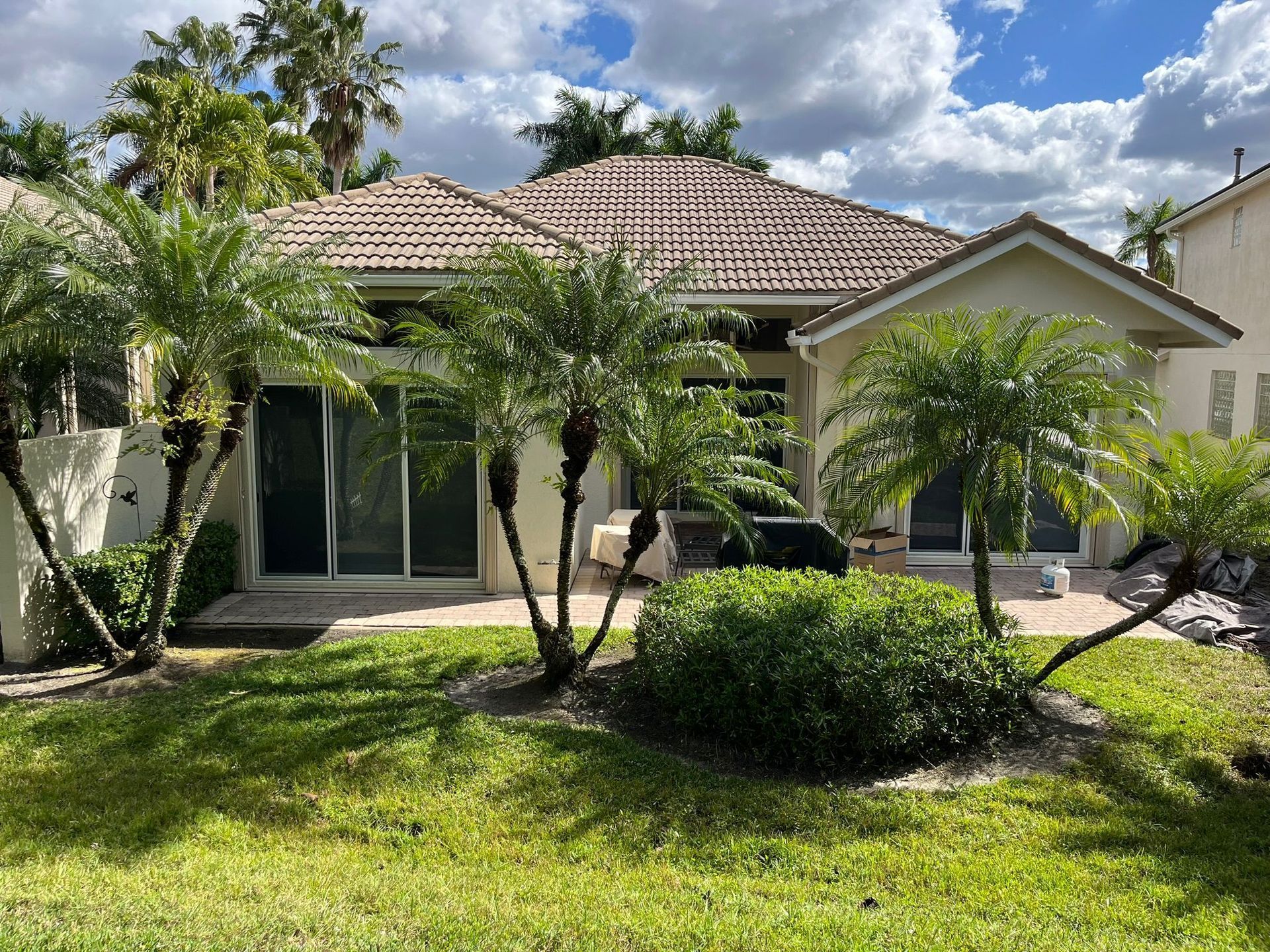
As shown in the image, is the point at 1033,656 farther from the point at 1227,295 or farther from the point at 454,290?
the point at 1227,295

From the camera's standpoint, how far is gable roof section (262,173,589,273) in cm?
1147

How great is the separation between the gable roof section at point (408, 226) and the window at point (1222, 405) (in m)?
14.0

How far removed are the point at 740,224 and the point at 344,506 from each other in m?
8.61

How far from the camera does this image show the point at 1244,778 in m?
6.68

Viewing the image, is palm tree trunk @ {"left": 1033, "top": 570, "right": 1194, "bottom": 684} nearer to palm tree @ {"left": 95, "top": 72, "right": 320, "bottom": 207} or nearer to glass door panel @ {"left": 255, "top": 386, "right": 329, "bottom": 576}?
glass door panel @ {"left": 255, "top": 386, "right": 329, "bottom": 576}

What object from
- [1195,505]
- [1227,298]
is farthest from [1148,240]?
[1195,505]

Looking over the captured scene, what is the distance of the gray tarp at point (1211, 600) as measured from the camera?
10266 millimetres

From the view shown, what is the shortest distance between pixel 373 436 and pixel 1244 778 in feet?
25.9

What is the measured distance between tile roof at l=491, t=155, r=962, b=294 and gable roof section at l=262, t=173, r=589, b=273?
1923mm

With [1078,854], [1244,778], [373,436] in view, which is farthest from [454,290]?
[1244,778]

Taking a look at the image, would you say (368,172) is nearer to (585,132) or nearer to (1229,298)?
(585,132)

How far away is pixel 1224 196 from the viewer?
1764cm

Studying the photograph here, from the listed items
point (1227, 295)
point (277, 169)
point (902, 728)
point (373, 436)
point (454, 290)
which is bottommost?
point (902, 728)

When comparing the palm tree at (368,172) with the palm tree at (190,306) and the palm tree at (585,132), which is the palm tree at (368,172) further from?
the palm tree at (190,306)
